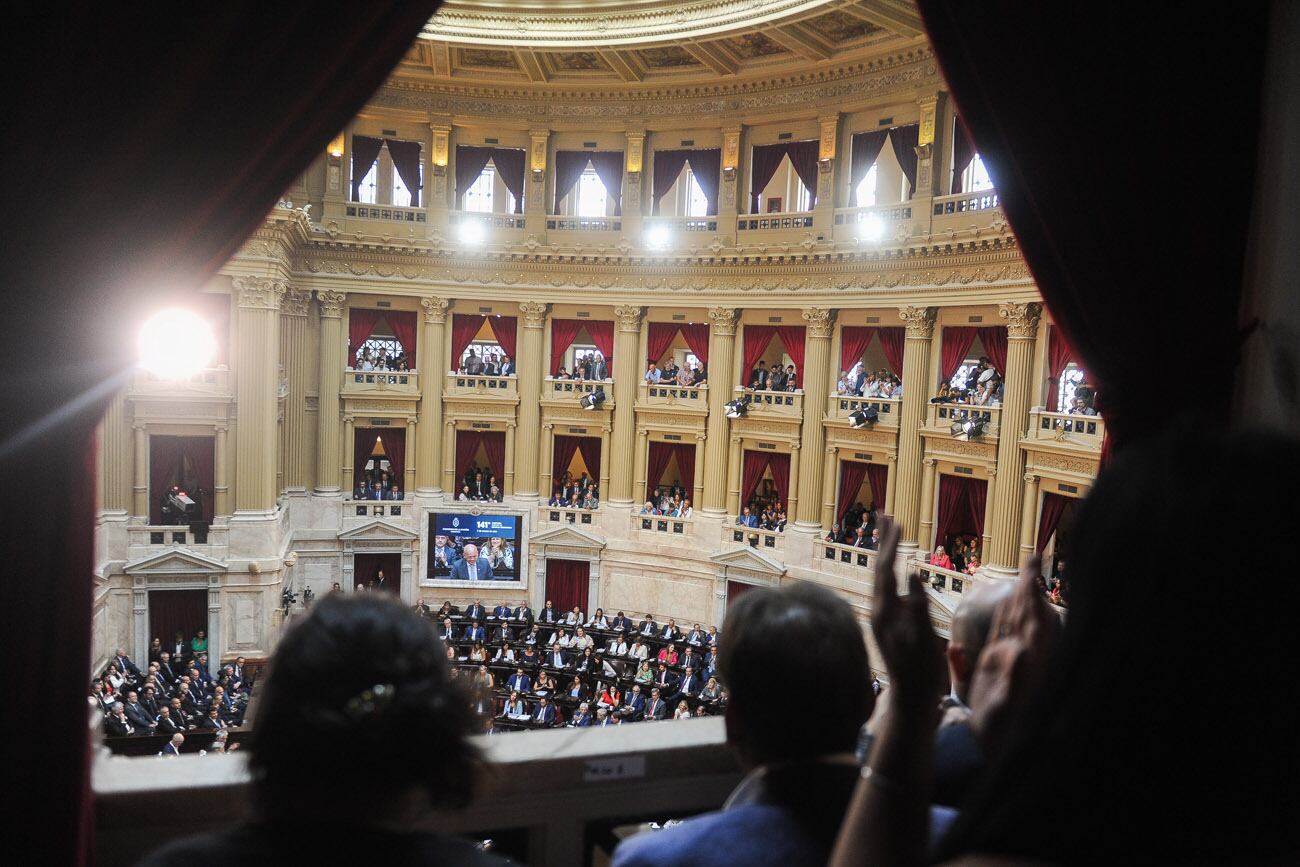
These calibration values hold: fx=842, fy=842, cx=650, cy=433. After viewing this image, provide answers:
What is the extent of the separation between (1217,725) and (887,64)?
19476 mm

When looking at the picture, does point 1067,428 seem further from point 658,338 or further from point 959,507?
point 658,338

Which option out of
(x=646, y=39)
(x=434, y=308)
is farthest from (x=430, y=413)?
(x=646, y=39)

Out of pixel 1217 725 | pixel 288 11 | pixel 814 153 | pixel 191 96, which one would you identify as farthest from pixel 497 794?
pixel 814 153

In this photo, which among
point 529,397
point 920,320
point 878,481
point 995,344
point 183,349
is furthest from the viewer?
point 529,397

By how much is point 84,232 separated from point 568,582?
65.6 ft

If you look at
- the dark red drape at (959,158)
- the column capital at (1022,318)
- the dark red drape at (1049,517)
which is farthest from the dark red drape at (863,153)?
the dark red drape at (1049,517)

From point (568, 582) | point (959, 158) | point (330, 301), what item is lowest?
point (568, 582)

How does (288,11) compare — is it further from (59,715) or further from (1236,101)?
(1236,101)

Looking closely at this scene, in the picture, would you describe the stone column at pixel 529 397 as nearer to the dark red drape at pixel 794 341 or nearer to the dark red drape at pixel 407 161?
the dark red drape at pixel 407 161

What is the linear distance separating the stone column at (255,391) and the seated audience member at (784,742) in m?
18.8

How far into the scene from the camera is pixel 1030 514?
1609 centimetres

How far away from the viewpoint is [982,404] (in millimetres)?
16969

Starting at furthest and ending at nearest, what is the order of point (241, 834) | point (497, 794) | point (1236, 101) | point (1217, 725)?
point (1236, 101) < point (497, 794) < point (241, 834) < point (1217, 725)

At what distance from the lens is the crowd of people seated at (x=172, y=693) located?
526 inches
